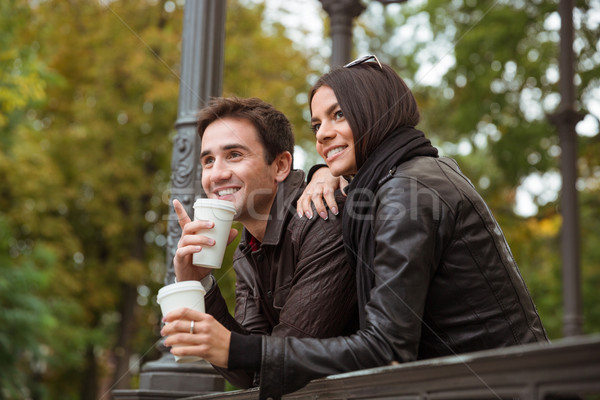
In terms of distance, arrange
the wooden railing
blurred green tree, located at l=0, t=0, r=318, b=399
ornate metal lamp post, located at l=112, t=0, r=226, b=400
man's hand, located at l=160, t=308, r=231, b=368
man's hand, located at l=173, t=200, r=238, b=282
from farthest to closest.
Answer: blurred green tree, located at l=0, t=0, r=318, b=399, ornate metal lamp post, located at l=112, t=0, r=226, b=400, man's hand, located at l=173, t=200, r=238, b=282, man's hand, located at l=160, t=308, r=231, b=368, the wooden railing

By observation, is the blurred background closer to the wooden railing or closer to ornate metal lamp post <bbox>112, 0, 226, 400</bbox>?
ornate metal lamp post <bbox>112, 0, 226, 400</bbox>

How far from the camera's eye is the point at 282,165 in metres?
3.54

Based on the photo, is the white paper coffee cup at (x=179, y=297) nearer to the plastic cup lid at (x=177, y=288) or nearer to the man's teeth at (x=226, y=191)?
the plastic cup lid at (x=177, y=288)

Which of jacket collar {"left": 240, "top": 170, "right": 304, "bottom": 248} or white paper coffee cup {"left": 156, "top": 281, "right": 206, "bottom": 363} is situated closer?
white paper coffee cup {"left": 156, "top": 281, "right": 206, "bottom": 363}

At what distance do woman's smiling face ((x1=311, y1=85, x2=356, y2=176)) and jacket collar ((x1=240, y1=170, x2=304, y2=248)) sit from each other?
0.41 metres

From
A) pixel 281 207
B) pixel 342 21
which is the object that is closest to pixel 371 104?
pixel 281 207

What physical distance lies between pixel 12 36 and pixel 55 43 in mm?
5348

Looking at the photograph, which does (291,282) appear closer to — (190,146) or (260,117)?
(260,117)

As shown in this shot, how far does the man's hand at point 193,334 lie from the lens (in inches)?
86.0

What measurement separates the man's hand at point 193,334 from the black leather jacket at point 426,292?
152 mm

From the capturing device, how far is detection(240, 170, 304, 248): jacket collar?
317 centimetres

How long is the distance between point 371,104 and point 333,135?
0.59 ft

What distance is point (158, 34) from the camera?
15.0 metres

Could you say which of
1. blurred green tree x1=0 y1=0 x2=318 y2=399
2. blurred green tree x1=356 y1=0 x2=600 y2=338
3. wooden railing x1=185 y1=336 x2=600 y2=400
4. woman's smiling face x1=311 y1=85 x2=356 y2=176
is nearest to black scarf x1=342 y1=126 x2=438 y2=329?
woman's smiling face x1=311 y1=85 x2=356 y2=176
